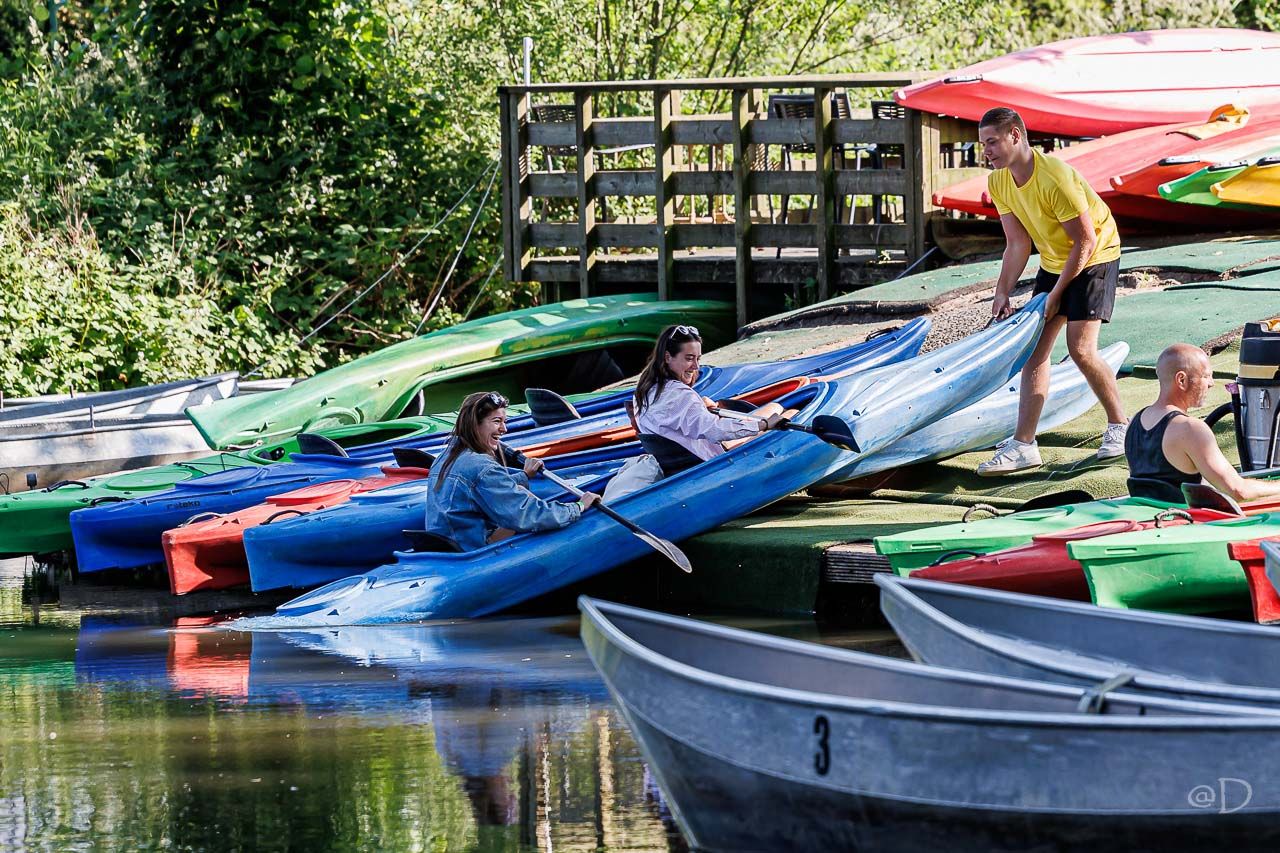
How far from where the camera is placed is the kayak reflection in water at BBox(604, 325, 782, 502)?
7816 millimetres

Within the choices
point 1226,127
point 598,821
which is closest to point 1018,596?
point 598,821

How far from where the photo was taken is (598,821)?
4711 millimetres

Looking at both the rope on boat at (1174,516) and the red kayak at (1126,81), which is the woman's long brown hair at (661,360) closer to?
the rope on boat at (1174,516)

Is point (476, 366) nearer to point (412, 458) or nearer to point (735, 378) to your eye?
point (735, 378)

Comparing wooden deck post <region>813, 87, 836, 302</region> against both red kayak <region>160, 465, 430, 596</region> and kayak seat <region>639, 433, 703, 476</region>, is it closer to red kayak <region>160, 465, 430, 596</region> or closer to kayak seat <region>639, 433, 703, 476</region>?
red kayak <region>160, 465, 430, 596</region>

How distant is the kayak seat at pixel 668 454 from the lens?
26.7 feet

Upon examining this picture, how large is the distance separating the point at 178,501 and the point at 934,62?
13.7 meters

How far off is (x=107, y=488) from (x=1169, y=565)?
6387 mm

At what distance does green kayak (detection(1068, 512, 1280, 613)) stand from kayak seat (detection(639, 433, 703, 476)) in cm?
239

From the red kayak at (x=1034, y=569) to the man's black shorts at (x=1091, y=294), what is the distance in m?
1.64

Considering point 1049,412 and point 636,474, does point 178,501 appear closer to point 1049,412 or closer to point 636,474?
point 636,474

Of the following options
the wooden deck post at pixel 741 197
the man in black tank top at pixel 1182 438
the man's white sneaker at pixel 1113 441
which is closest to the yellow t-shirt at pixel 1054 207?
the man's white sneaker at pixel 1113 441

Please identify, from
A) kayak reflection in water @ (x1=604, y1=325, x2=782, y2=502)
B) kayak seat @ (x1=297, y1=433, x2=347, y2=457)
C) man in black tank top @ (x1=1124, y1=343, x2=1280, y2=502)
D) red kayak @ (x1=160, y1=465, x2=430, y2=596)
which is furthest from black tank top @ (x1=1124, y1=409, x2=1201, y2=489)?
kayak seat @ (x1=297, y1=433, x2=347, y2=457)

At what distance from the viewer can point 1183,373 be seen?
6.16 metres
